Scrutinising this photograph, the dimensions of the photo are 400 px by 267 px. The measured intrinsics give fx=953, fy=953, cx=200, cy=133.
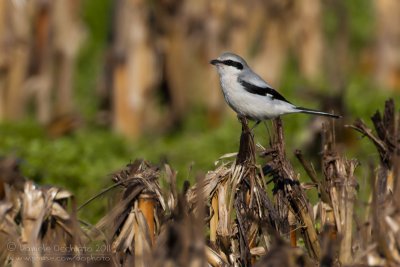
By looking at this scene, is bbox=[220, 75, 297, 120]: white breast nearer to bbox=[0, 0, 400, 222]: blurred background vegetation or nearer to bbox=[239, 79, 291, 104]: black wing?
bbox=[239, 79, 291, 104]: black wing

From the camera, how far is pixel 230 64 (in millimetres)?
6688

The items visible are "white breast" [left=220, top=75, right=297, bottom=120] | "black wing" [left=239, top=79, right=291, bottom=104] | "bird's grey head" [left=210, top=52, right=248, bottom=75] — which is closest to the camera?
"white breast" [left=220, top=75, right=297, bottom=120]

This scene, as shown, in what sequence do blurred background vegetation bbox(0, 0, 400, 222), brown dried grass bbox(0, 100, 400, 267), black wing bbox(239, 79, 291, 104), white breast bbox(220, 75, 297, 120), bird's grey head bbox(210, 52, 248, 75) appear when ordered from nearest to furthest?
brown dried grass bbox(0, 100, 400, 267) → white breast bbox(220, 75, 297, 120) → black wing bbox(239, 79, 291, 104) → bird's grey head bbox(210, 52, 248, 75) → blurred background vegetation bbox(0, 0, 400, 222)

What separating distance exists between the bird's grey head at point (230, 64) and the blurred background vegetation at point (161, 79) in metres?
3.39

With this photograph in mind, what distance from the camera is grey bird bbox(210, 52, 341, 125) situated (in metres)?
6.41

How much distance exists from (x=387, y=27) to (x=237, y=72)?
32.0ft

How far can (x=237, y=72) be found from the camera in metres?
6.60

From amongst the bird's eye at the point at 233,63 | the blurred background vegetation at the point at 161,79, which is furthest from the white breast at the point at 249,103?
the blurred background vegetation at the point at 161,79

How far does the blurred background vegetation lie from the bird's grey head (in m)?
3.39

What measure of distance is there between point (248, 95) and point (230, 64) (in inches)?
14.0

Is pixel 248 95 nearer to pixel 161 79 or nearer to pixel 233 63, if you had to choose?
pixel 233 63

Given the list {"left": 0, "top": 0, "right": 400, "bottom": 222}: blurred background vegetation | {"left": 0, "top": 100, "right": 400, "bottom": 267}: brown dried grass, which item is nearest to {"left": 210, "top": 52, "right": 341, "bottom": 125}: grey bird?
{"left": 0, "top": 100, "right": 400, "bottom": 267}: brown dried grass

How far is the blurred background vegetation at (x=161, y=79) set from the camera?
37.3 feet

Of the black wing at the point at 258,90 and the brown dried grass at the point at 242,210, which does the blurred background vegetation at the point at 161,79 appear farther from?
the brown dried grass at the point at 242,210
